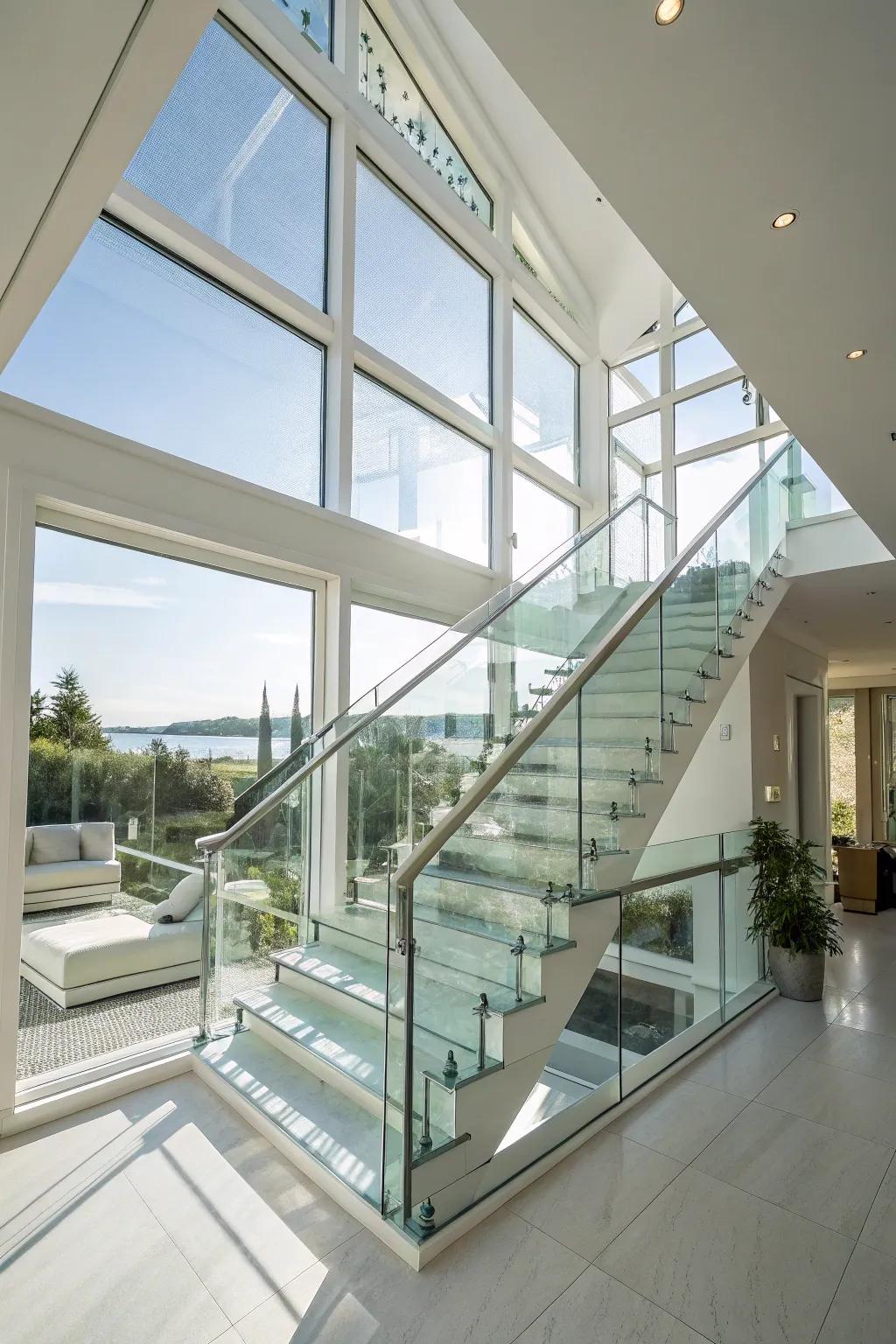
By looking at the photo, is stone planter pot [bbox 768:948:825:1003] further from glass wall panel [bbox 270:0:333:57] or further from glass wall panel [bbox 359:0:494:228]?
glass wall panel [bbox 270:0:333:57]

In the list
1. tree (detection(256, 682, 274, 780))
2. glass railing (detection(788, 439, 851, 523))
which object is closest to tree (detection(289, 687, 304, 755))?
tree (detection(256, 682, 274, 780))

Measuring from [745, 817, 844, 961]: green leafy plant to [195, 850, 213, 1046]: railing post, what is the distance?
136 inches

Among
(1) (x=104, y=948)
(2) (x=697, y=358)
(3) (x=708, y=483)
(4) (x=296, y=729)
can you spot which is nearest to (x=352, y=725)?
(4) (x=296, y=729)

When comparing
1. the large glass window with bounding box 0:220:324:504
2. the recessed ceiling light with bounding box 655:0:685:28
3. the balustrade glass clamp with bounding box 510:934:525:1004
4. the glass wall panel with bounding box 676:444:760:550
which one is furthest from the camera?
the glass wall panel with bounding box 676:444:760:550

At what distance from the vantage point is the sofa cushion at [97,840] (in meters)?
3.56

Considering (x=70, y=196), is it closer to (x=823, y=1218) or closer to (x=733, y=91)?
(x=733, y=91)

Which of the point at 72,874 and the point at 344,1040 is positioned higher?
the point at 72,874

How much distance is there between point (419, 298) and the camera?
19.7ft

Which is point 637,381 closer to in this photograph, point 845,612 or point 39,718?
A: point 845,612

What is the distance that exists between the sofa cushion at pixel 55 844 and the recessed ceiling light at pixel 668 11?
12.1 feet

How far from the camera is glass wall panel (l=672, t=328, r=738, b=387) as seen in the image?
28.6 ft

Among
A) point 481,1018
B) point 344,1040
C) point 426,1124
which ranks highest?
point 481,1018

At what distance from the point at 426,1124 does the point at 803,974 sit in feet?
11.3

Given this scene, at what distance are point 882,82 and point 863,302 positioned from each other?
86 centimetres
